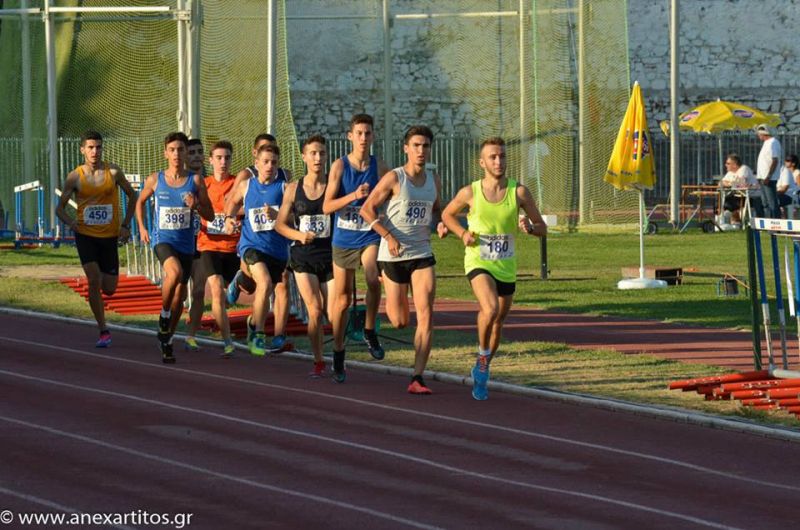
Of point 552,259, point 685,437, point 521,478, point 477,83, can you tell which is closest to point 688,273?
point 552,259

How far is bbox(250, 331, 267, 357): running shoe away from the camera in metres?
16.9

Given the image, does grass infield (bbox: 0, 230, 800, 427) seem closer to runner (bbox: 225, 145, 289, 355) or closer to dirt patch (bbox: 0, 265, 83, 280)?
dirt patch (bbox: 0, 265, 83, 280)

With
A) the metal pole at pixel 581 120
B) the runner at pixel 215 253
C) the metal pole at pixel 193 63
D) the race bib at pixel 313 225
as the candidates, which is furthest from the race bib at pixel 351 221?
the metal pole at pixel 581 120

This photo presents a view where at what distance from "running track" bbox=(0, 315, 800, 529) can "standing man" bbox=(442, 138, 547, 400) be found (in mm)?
529

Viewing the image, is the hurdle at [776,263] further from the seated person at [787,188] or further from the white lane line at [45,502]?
the seated person at [787,188]

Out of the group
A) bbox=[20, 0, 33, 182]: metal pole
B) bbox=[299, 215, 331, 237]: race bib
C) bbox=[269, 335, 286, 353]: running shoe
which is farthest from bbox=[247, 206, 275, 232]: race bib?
bbox=[20, 0, 33, 182]: metal pole

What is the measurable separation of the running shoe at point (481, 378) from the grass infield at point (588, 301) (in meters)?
0.81

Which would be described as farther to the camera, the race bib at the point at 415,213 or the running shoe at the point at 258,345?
the running shoe at the point at 258,345

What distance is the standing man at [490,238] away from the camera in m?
14.1

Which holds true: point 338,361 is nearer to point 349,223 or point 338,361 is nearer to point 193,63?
point 349,223

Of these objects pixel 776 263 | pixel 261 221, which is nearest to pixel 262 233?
pixel 261 221

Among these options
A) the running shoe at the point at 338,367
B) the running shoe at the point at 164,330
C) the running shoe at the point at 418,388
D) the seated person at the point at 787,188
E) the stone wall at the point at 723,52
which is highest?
the stone wall at the point at 723,52

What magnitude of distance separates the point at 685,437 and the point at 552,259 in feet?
59.1

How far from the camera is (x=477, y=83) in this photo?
44125mm
